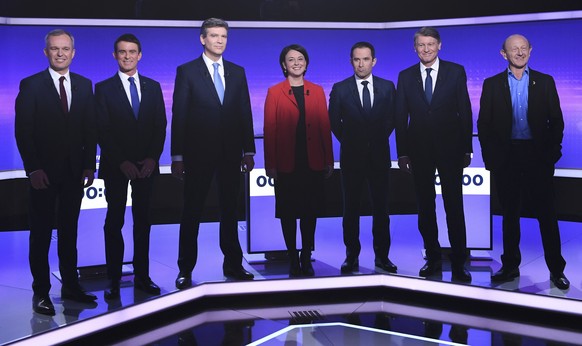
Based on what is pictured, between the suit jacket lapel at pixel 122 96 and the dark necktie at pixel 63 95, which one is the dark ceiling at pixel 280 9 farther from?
the dark necktie at pixel 63 95

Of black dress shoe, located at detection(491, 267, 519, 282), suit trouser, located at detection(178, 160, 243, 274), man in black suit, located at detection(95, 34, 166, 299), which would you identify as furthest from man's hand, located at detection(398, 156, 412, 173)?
man in black suit, located at detection(95, 34, 166, 299)

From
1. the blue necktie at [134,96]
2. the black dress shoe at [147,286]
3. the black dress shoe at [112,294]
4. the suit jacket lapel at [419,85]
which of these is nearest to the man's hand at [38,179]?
the blue necktie at [134,96]

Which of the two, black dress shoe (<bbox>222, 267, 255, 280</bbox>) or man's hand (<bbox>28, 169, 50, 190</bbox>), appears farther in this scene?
black dress shoe (<bbox>222, 267, 255, 280</bbox>)

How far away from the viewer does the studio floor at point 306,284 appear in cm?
454

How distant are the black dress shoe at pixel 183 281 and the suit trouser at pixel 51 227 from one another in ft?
2.39

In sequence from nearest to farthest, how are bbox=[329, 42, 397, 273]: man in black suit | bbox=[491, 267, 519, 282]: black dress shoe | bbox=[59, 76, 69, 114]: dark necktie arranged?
bbox=[59, 76, 69, 114]: dark necktie
bbox=[491, 267, 519, 282]: black dress shoe
bbox=[329, 42, 397, 273]: man in black suit

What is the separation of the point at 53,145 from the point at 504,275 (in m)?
3.23

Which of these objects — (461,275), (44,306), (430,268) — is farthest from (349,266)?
(44,306)

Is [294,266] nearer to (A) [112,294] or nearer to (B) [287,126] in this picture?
(B) [287,126]

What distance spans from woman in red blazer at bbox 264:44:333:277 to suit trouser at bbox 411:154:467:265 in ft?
2.25

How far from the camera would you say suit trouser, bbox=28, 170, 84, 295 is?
458 cm

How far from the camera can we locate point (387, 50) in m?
7.50

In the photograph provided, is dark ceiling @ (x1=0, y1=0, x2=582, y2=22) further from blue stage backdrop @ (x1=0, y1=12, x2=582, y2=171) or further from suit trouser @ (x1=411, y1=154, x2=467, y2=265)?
suit trouser @ (x1=411, y1=154, x2=467, y2=265)

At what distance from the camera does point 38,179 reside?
14.7ft
